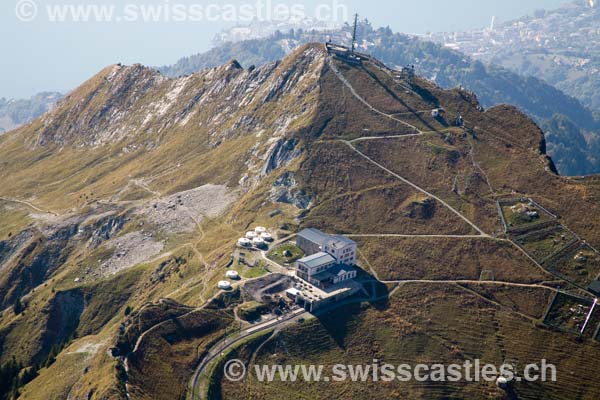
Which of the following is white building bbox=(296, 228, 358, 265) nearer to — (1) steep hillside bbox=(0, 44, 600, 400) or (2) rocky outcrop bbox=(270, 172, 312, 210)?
(1) steep hillside bbox=(0, 44, 600, 400)

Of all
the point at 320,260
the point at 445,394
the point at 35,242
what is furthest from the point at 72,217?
the point at 445,394

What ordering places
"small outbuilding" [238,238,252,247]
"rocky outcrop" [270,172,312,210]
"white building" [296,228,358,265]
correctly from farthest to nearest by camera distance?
"rocky outcrop" [270,172,312,210], "small outbuilding" [238,238,252,247], "white building" [296,228,358,265]

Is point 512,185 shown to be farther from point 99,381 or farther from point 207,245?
point 99,381

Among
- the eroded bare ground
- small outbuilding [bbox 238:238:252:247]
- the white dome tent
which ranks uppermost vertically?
small outbuilding [bbox 238:238:252:247]

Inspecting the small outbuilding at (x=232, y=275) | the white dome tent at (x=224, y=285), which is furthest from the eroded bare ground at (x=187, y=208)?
the white dome tent at (x=224, y=285)

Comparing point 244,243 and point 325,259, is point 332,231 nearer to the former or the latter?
point 325,259

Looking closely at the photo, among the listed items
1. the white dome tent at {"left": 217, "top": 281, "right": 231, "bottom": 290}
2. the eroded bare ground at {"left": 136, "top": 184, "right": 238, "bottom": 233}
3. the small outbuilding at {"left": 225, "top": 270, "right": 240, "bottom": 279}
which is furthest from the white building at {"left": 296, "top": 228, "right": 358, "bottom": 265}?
the eroded bare ground at {"left": 136, "top": 184, "right": 238, "bottom": 233}

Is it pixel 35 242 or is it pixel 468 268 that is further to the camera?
pixel 35 242

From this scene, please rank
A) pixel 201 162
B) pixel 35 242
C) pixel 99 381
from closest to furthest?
pixel 99 381 < pixel 35 242 < pixel 201 162
